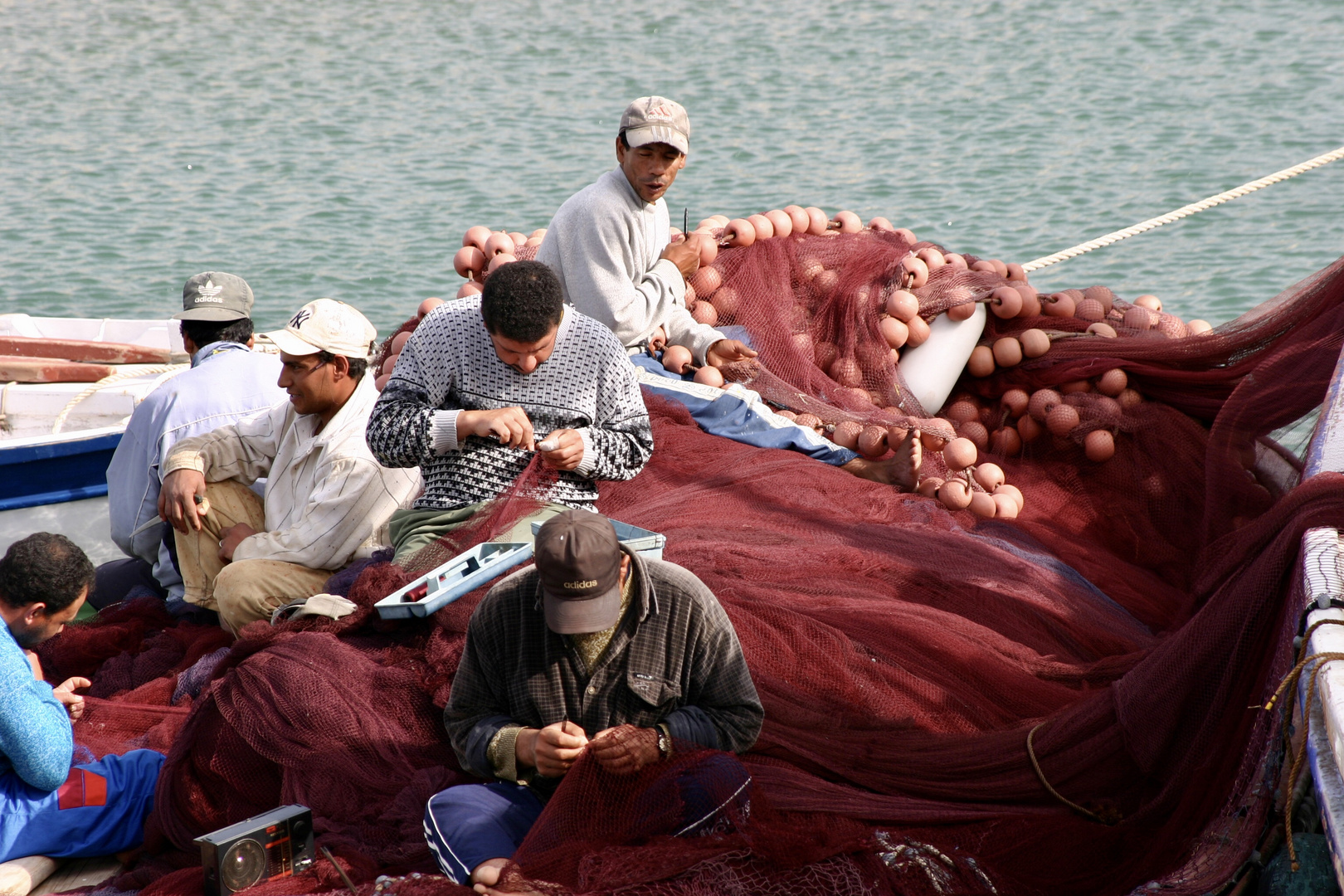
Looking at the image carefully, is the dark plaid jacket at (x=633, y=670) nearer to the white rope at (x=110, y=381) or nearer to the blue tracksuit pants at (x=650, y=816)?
the blue tracksuit pants at (x=650, y=816)

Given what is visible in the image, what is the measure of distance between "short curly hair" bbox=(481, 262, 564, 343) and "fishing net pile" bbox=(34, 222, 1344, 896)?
49cm

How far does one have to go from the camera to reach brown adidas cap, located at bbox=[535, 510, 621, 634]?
2.87 metres

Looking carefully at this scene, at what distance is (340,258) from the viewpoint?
12.9 meters

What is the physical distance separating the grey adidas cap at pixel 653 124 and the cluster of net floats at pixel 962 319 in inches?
34.0

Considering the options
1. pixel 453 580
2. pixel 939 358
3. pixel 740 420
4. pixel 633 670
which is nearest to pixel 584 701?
pixel 633 670

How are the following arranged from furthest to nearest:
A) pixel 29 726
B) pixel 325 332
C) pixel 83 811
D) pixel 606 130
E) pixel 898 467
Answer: pixel 606 130 → pixel 898 467 → pixel 325 332 → pixel 83 811 → pixel 29 726

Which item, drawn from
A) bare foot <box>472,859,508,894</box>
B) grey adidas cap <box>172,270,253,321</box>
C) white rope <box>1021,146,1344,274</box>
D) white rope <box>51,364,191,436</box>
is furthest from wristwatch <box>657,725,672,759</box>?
white rope <box>1021,146,1344,274</box>

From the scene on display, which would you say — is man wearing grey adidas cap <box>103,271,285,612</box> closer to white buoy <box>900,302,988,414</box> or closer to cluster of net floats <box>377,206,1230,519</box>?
cluster of net floats <box>377,206,1230,519</box>

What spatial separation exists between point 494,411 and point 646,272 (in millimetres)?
1570

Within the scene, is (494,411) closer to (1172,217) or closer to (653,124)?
(653,124)

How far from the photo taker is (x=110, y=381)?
7066 millimetres

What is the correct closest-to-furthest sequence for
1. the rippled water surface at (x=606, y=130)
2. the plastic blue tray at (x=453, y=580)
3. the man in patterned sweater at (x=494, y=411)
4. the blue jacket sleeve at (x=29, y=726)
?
the blue jacket sleeve at (x=29, y=726) → the plastic blue tray at (x=453, y=580) → the man in patterned sweater at (x=494, y=411) → the rippled water surface at (x=606, y=130)

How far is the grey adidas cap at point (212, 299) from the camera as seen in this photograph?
17.5ft

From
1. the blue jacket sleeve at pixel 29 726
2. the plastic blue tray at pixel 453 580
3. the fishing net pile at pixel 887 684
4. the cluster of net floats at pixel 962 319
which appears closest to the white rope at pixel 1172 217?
the cluster of net floats at pixel 962 319
